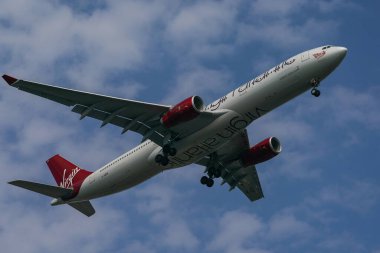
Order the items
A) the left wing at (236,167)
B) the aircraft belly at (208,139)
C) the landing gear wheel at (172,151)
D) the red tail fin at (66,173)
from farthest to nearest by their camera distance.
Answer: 1. the red tail fin at (66,173)
2. the left wing at (236,167)
3. the landing gear wheel at (172,151)
4. the aircraft belly at (208,139)

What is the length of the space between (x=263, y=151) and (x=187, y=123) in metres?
8.42

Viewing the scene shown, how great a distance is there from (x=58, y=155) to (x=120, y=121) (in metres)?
12.1

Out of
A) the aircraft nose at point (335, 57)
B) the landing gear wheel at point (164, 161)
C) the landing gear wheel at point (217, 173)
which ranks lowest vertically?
the landing gear wheel at point (164, 161)

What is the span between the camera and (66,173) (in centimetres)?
5725

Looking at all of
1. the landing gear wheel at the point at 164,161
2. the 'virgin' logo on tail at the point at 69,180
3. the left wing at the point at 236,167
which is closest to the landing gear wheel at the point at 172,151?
the landing gear wheel at the point at 164,161

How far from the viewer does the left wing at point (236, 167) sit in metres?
54.1

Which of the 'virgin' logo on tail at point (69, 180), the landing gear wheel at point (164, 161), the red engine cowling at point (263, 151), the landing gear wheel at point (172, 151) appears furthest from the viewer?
the 'virgin' logo on tail at point (69, 180)

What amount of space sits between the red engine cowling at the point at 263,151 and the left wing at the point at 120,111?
744cm

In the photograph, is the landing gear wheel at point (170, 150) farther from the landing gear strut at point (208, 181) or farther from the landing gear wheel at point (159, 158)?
the landing gear strut at point (208, 181)

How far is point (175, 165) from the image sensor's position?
50594mm

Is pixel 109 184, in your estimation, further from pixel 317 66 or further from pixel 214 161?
pixel 317 66

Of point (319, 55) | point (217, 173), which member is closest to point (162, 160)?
point (217, 173)

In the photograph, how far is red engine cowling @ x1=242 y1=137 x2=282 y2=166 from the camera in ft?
174

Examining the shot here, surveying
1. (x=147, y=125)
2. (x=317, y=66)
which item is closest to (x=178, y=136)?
(x=147, y=125)
